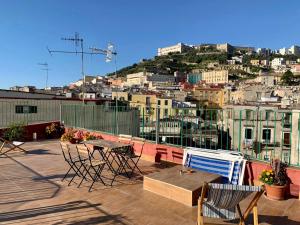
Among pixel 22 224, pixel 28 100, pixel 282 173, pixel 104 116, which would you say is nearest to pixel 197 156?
pixel 282 173

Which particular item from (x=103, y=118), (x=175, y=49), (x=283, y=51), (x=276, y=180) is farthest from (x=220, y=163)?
(x=283, y=51)

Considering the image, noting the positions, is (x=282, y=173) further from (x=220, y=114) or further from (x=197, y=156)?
(x=220, y=114)

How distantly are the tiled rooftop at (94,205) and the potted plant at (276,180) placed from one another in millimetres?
132

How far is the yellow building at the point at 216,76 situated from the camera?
12594cm

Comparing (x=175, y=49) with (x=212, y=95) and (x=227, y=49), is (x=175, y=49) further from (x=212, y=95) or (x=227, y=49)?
(x=212, y=95)

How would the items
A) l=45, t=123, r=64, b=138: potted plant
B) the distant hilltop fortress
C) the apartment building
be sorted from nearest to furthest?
the apartment building
l=45, t=123, r=64, b=138: potted plant
the distant hilltop fortress

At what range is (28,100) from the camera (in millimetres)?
17328

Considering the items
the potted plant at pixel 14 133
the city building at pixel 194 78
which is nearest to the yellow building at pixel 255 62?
the city building at pixel 194 78

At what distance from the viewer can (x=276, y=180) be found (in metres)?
5.24

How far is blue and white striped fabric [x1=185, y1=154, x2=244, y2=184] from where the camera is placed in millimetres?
5352

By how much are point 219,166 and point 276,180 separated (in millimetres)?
957

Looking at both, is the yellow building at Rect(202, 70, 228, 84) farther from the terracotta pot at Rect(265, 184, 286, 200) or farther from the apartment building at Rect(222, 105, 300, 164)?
the terracotta pot at Rect(265, 184, 286, 200)

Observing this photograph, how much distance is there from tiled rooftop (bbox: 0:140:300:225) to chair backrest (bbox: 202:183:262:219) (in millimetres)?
602

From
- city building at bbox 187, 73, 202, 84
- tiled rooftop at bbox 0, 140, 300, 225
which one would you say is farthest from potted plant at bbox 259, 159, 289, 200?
city building at bbox 187, 73, 202, 84
